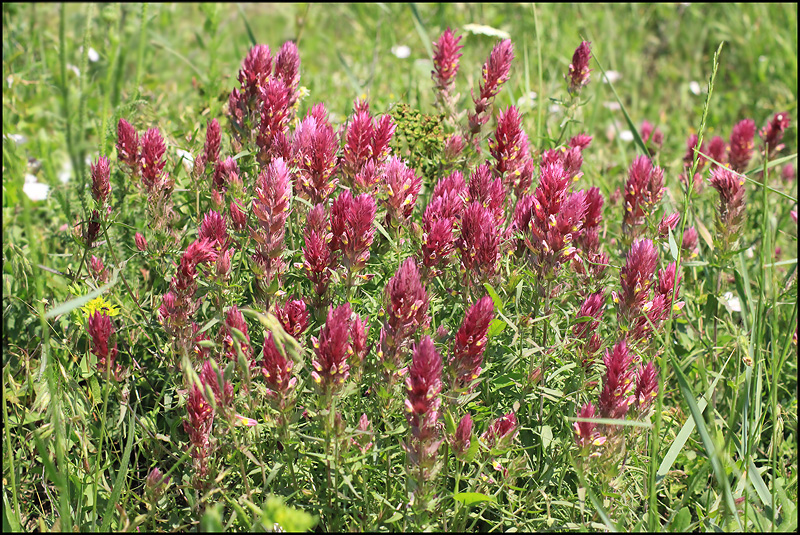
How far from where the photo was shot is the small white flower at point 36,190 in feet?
11.9

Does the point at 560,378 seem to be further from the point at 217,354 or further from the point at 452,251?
the point at 217,354

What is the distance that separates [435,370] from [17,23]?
496 centimetres

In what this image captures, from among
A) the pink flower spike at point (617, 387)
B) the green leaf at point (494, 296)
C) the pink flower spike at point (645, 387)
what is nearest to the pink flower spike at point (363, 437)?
the green leaf at point (494, 296)

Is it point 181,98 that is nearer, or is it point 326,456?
point 326,456

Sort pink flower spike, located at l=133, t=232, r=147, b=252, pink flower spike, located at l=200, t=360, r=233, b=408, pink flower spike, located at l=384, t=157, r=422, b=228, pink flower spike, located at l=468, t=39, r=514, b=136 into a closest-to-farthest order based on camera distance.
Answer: pink flower spike, located at l=200, t=360, r=233, b=408 < pink flower spike, located at l=384, t=157, r=422, b=228 < pink flower spike, located at l=133, t=232, r=147, b=252 < pink flower spike, located at l=468, t=39, r=514, b=136

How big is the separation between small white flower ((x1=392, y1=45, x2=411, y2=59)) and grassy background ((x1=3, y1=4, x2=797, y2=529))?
0.08 metres

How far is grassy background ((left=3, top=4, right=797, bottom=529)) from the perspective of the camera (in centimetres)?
271

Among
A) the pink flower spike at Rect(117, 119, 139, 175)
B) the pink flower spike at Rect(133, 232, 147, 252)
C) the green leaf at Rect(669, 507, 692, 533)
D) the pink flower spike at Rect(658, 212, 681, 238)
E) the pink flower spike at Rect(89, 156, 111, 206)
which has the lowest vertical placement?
the green leaf at Rect(669, 507, 692, 533)

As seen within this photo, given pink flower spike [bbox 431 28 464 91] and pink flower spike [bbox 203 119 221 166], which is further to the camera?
pink flower spike [bbox 431 28 464 91]

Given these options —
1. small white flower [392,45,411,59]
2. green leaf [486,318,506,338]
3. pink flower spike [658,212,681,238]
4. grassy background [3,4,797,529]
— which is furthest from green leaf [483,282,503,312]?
small white flower [392,45,411,59]

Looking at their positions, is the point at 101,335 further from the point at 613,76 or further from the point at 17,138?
the point at 613,76

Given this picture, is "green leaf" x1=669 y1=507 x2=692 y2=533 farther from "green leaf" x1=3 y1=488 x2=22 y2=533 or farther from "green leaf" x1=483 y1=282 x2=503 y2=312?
"green leaf" x1=3 y1=488 x2=22 y2=533

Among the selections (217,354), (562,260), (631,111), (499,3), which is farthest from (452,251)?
(499,3)

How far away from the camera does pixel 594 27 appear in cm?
647
